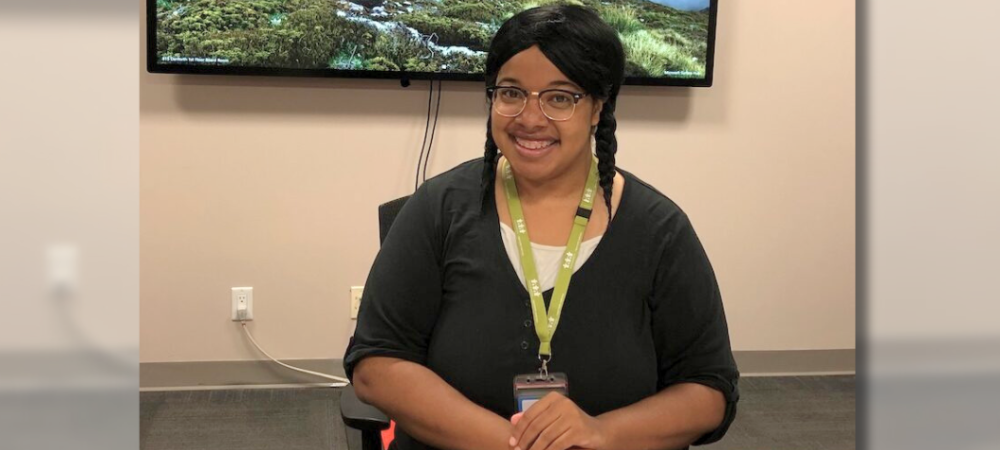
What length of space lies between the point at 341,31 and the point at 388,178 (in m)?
0.58

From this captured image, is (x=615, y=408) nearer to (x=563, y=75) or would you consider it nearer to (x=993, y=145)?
(x=563, y=75)

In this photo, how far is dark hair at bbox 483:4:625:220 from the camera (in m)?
1.45

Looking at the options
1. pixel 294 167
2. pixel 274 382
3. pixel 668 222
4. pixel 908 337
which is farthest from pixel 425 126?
pixel 908 337

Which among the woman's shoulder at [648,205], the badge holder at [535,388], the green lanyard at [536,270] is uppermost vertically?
the woman's shoulder at [648,205]

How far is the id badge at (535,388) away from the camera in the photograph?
1400 millimetres

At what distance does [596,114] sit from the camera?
60.2 inches

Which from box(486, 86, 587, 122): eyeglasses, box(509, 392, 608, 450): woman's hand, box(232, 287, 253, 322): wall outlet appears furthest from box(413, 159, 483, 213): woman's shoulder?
box(232, 287, 253, 322): wall outlet

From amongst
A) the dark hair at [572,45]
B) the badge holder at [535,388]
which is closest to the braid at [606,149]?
the dark hair at [572,45]

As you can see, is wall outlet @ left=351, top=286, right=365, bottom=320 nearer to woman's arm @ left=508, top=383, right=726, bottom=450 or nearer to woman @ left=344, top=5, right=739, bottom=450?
woman @ left=344, top=5, right=739, bottom=450

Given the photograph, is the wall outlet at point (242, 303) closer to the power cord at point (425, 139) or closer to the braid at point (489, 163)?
the power cord at point (425, 139)

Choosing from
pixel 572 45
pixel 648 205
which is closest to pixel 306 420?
pixel 648 205

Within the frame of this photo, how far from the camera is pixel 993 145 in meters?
0.23

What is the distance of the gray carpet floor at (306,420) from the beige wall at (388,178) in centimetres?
18

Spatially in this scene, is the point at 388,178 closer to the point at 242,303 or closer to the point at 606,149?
the point at 242,303
